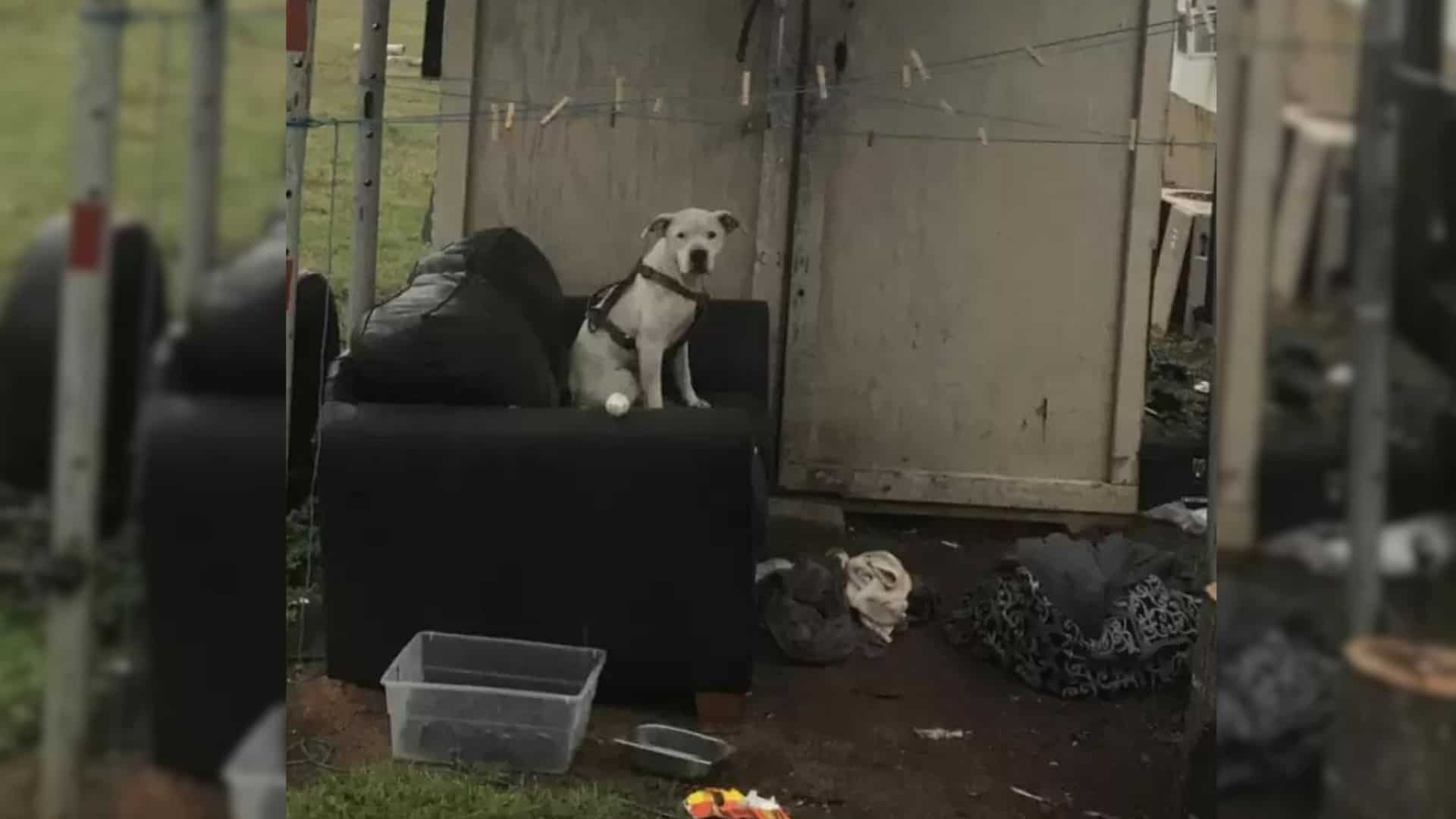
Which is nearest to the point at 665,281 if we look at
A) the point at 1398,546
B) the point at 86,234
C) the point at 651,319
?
the point at 651,319

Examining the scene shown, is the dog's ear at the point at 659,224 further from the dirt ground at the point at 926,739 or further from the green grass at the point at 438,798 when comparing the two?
the green grass at the point at 438,798

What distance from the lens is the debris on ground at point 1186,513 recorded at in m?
1.27

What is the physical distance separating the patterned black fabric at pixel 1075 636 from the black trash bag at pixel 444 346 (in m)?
0.52

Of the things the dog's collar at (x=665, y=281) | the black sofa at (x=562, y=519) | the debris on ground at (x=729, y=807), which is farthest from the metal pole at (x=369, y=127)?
the debris on ground at (x=729, y=807)

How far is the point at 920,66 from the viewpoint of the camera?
1327 mm

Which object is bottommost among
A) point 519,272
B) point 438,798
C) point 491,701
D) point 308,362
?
point 438,798

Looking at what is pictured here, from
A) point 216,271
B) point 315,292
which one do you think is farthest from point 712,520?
point 216,271

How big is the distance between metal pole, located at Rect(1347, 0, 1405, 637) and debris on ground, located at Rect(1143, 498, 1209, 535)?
56 centimetres

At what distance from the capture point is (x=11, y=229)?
2.37ft

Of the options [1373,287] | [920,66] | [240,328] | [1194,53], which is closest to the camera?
[1373,287]

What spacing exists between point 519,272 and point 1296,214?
32.8 inches

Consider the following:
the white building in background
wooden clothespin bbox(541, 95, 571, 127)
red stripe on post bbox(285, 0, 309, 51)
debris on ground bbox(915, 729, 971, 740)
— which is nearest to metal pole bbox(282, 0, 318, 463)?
red stripe on post bbox(285, 0, 309, 51)

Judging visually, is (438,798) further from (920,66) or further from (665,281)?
(920,66)

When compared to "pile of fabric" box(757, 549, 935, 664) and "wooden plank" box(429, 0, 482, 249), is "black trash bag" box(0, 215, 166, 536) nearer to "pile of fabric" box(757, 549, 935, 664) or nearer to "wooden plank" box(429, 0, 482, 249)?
"wooden plank" box(429, 0, 482, 249)
